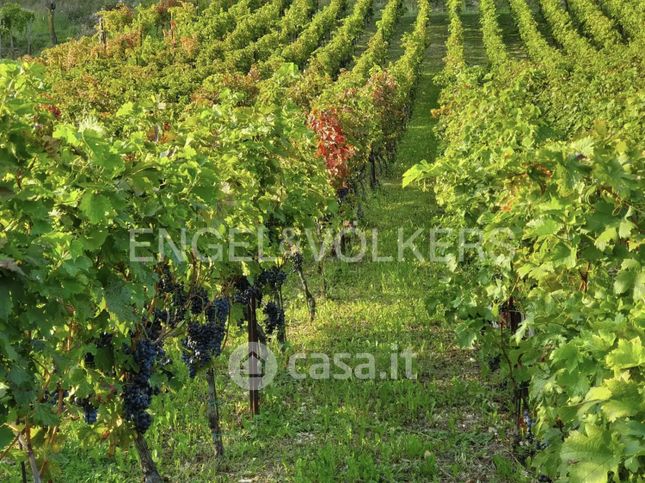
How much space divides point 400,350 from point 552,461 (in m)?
4.32

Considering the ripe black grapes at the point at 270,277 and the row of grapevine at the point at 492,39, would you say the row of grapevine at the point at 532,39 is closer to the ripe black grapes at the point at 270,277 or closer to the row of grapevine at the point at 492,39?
the row of grapevine at the point at 492,39

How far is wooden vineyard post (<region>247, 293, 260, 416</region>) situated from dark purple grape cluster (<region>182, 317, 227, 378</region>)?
116cm

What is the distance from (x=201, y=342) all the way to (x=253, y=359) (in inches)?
65.7

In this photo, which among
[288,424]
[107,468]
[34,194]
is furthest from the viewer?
[288,424]

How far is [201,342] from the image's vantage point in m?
5.05

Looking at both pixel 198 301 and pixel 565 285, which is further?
pixel 198 301

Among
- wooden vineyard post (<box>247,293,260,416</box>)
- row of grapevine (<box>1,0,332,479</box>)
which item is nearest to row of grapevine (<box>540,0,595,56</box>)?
wooden vineyard post (<box>247,293,260,416</box>)

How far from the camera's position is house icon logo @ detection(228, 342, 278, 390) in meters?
6.56

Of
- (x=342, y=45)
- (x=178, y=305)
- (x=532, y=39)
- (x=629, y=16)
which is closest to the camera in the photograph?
Result: (x=178, y=305)

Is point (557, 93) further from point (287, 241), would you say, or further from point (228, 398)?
point (228, 398)

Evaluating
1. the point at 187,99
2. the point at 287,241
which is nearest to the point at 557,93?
the point at 187,99

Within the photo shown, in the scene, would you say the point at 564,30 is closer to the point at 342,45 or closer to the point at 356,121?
the point at 342,45

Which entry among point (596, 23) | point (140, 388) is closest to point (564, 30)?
point (596, 23)

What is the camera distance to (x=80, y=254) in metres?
2.92
